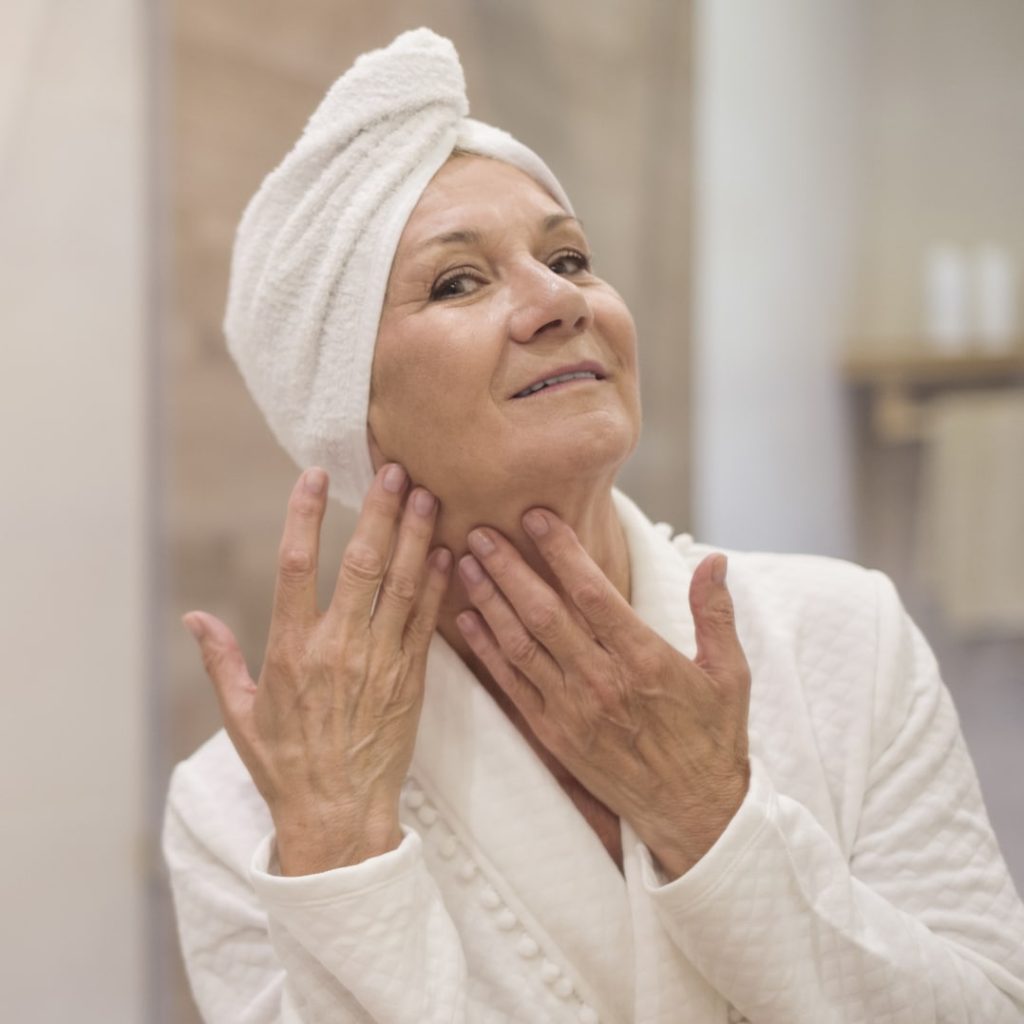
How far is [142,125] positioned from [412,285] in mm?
788

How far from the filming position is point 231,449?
1.57 m

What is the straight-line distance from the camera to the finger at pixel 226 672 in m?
0.90

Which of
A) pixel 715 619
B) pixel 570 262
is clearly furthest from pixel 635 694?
pixel 570 262

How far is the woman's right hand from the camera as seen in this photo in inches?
33.0

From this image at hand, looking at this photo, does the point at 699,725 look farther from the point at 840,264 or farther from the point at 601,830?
the point at 840,264

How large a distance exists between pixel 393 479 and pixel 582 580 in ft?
0.60

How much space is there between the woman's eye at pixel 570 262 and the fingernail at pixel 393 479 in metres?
0.22

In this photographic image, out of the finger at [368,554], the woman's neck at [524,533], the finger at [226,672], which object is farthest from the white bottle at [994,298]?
the finger at [226,672]

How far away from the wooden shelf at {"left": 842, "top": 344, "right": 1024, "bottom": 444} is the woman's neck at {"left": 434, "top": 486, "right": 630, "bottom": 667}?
0.98 meters

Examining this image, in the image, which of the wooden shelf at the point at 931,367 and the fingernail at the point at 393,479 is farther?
the wooden shelf at the point at 931,367

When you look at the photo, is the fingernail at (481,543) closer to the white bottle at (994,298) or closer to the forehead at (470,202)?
the forehead at (470,202)

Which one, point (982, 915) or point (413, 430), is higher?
point (413, 430)

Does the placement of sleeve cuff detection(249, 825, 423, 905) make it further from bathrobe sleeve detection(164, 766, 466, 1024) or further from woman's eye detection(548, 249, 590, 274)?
woman's eye detection(548, 249, 590, 274)

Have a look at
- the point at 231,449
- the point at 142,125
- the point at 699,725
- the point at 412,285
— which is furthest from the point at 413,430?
the point at 142,125
